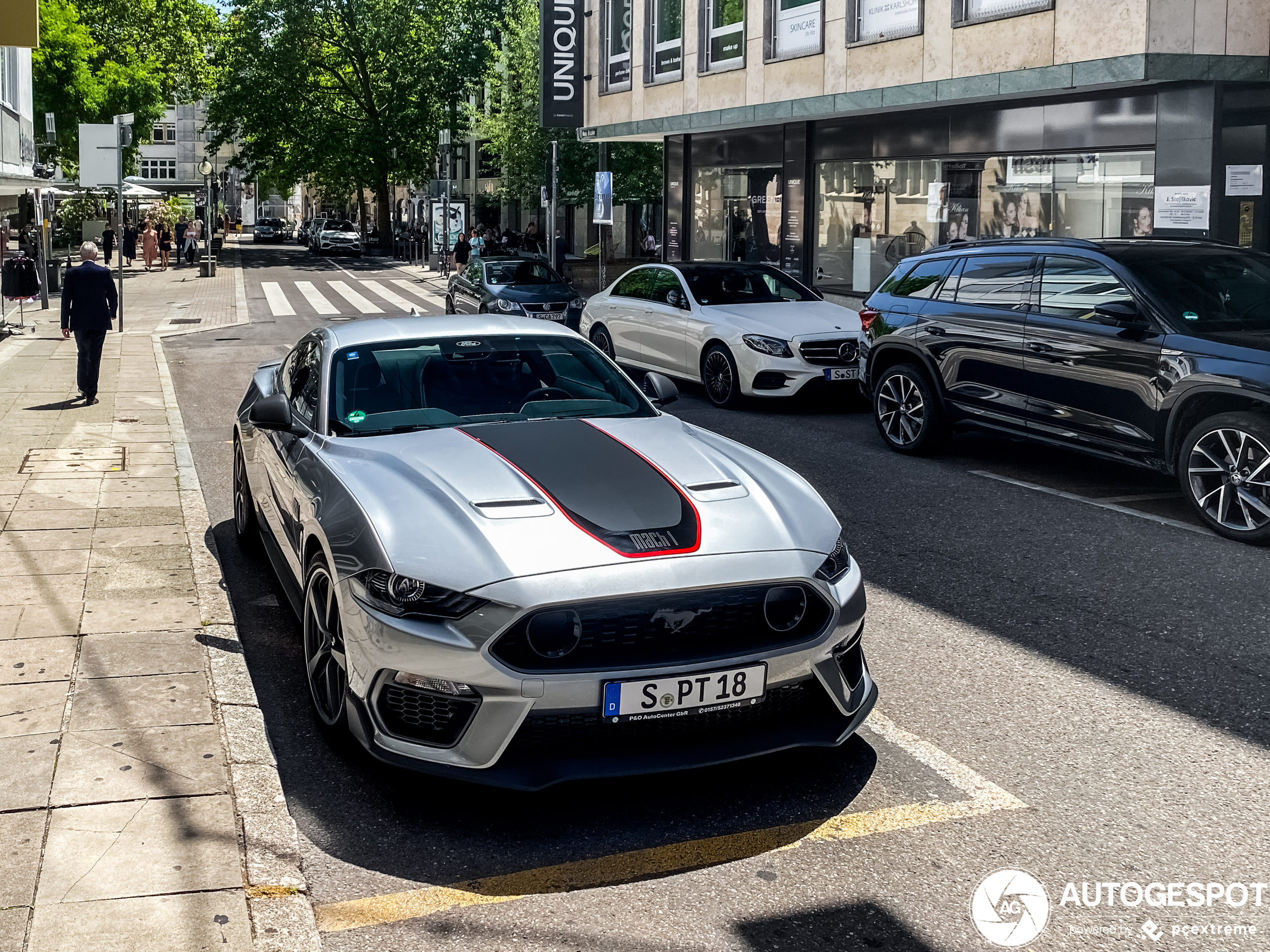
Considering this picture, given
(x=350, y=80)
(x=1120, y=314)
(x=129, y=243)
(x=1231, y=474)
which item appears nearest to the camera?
(x=1231, y=474)

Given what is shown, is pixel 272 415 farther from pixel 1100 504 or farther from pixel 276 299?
pixel 276 299

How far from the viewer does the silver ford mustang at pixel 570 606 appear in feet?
13.3

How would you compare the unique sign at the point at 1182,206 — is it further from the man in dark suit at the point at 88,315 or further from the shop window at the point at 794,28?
the man in dark suit at the point at 88,315

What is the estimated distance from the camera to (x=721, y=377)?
14.4m

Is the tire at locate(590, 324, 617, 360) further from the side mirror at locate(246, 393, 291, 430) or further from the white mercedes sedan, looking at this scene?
the side mirror at locate(246, 393, 291, 430)

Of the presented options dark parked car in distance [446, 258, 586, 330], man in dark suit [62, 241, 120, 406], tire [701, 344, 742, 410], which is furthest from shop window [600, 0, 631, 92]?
man in dark suit [62, 241, 120, 406]

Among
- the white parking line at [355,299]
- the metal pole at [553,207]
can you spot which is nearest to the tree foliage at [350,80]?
the white parking line at [355,299]

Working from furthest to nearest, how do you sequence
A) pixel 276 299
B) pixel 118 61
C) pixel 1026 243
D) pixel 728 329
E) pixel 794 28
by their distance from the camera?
pixel 118 61 → pixel 276 299 → pixel 794 28 → pixel 728 329 → pixel 1026 243

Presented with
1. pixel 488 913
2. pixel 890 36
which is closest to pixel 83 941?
pixel 488 913

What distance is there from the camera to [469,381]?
5.92 metres

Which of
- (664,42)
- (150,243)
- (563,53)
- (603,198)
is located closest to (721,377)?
(603,198)

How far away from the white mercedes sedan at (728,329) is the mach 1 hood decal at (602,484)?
23.6 feet

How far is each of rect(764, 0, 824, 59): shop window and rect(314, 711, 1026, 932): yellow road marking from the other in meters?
19.7

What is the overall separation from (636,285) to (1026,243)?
22.3ft
